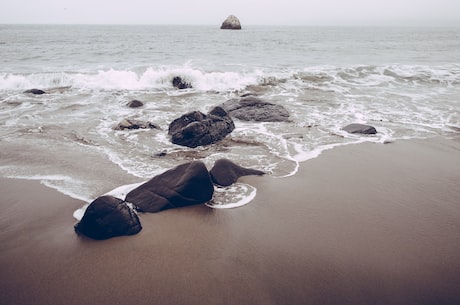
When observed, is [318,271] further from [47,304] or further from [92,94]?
[92,94]

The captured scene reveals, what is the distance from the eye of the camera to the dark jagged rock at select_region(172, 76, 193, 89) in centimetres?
1430

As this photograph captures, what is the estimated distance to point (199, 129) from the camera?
23.5 ft

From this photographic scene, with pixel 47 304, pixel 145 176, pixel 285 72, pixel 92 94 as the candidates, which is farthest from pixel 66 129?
pixel 285 72

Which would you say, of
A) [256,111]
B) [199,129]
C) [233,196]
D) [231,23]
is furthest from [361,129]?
[231,23]

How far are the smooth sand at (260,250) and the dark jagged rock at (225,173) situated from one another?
0.52 m

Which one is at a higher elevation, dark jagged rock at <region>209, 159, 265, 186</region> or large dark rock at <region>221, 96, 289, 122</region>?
large dark rock at <region>221, 96, 289, 122</region>

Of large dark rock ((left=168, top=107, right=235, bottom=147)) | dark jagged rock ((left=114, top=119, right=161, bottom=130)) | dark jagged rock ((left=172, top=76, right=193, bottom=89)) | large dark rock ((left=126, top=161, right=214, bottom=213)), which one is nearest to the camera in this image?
large dark rock ((left=126, top=161, right=214, bottom=213))

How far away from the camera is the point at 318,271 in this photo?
3379 millimetres

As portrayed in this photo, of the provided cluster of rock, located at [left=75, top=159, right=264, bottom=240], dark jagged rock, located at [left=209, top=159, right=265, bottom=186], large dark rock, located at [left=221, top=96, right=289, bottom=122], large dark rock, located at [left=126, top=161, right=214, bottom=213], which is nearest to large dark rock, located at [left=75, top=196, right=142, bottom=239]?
cluster of rock, located at [left=75, top=159, right=264, bottom=240]

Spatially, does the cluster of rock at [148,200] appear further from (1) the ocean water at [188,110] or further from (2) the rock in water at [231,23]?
(2) the rock in water at [231,23]

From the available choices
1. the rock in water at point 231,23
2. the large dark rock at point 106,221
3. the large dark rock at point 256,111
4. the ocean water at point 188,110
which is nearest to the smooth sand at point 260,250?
the large dark rock at point 106,221

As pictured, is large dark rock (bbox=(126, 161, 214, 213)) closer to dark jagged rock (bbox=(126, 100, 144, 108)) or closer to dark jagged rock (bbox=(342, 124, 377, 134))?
dark jagged rock (bbox=(342, 124, 377, 134))

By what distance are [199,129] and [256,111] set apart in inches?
110

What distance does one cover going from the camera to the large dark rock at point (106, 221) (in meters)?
3.80
